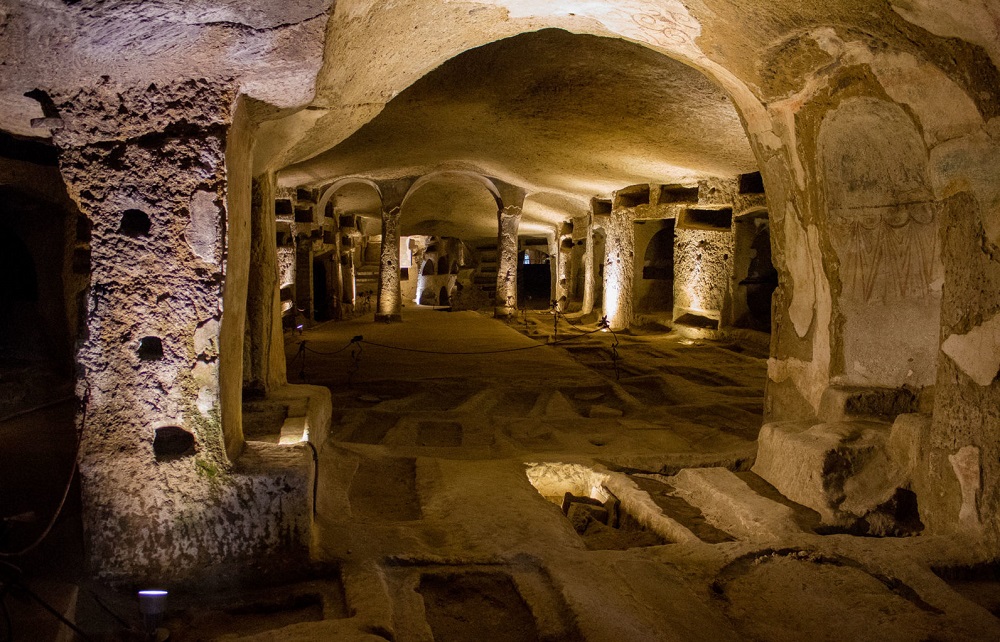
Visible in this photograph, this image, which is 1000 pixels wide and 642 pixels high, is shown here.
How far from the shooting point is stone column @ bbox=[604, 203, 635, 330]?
12.5m

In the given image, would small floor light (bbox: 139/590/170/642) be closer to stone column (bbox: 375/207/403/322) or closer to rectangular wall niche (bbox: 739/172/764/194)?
rectangular wall niche (bbox: 739/172/764/194)

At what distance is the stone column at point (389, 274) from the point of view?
1423 centimetres

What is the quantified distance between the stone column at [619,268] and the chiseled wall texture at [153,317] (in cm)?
1071

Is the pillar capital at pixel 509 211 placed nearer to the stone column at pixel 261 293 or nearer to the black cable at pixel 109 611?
the stone column at pixel 261 293

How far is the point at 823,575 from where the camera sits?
267 cm

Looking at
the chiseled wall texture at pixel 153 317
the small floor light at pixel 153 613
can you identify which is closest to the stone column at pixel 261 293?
the chiseled wall texture at pixel 153 317

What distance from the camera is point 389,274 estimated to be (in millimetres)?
14352

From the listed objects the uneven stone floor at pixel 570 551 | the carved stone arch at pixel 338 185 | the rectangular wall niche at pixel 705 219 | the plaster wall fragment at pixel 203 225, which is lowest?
the uneven stone floor at pixel 570 551

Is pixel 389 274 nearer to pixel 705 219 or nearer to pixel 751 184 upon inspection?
pixel 705 219

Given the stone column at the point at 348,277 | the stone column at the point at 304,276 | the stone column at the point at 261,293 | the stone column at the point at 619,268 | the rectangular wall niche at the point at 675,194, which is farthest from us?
the stone column at the point at 348,277

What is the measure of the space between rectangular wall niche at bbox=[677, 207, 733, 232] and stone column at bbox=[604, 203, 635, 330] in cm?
134

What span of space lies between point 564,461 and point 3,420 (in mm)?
4269

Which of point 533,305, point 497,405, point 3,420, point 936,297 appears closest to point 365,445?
point 497,405

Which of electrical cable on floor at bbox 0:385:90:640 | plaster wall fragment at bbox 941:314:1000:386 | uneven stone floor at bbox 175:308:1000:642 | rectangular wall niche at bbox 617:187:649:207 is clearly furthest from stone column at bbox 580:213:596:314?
electrical cable on floor at bbox 0:385:90:640
